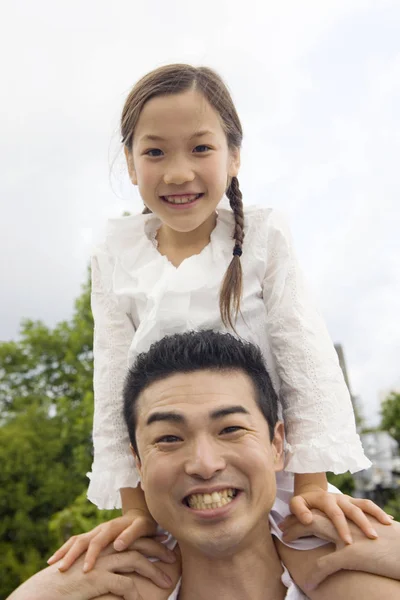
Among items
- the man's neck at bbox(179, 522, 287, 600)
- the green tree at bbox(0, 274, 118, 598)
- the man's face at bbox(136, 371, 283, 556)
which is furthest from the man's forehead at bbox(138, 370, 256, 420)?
the green tree at bbox(0, 274, 118, 598)

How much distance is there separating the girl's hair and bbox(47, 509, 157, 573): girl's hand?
2.79ft

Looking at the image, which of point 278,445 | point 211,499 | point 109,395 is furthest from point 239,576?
point 109,395

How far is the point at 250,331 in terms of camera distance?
2.71 meters

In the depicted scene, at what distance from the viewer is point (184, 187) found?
2.63 m

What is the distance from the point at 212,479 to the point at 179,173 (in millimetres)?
1181

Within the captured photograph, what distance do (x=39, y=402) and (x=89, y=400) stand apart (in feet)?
29.5

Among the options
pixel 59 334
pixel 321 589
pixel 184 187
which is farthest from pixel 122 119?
pixel 59 334

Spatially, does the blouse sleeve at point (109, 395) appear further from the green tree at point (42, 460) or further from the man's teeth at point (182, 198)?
the green tree at point (42, 460)

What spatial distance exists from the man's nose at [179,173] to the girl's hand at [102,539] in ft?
4.34

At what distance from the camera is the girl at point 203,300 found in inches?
101

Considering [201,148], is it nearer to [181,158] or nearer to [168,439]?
[181,158]

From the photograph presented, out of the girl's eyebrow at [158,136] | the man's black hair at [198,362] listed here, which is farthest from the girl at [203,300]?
the man's black hair at [198,362]

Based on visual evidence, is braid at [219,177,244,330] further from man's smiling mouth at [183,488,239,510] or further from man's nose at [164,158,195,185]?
man's smiling mouth at [183,488,239,510]

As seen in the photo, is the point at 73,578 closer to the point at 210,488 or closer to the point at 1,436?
the point at 210,488
